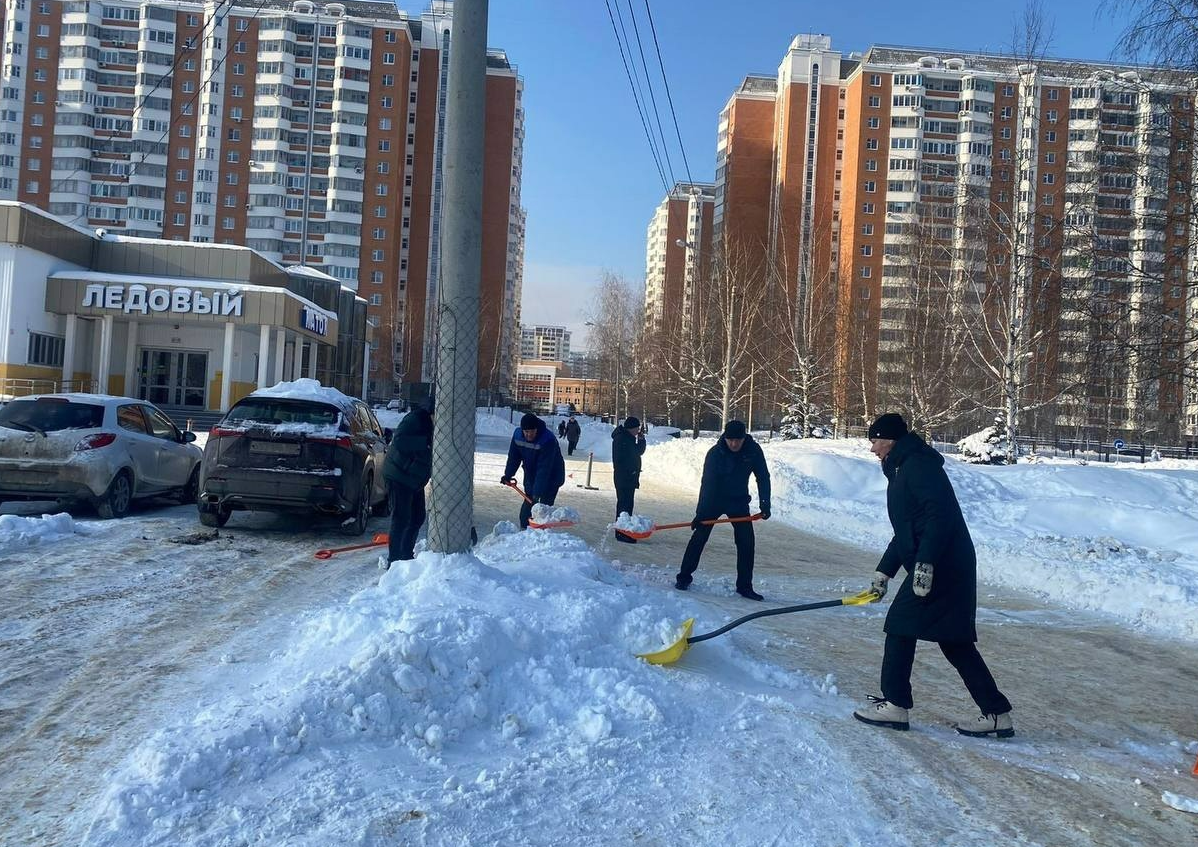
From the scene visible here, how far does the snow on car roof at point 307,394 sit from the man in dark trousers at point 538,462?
222cm

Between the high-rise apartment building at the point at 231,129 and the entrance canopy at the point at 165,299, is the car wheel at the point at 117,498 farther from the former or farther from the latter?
the high-rise apartment building at the point at 231,129

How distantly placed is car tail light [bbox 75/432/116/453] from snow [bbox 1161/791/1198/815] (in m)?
10.9

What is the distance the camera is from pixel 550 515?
11.4 metres

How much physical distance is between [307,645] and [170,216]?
97.0 meters

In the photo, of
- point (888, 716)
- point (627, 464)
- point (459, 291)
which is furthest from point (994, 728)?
point (627, 464)

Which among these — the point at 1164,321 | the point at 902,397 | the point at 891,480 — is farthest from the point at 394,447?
the point at 902,397

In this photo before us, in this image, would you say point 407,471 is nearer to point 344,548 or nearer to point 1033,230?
point 344,548

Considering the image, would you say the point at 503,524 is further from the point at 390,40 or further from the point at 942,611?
the point at 390,40

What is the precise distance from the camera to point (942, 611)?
478cm

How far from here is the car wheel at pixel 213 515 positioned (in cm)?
1049

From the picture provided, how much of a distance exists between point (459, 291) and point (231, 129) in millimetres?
94557

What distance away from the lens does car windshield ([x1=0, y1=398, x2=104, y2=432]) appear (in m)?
10.4

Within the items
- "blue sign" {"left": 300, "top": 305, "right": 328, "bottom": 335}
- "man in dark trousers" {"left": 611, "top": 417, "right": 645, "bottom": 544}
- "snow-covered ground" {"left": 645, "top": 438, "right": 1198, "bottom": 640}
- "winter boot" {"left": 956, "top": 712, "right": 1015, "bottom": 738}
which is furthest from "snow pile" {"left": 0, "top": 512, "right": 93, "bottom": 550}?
"blue sign" {"left": 300, "top": 305, "right": 328, "bottom": 335}

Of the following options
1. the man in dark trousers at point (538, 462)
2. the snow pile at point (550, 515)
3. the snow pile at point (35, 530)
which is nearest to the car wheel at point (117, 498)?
the snow pile at point (35, 530)
